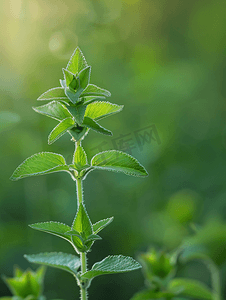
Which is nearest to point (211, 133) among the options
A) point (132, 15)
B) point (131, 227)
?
point (131, 227)

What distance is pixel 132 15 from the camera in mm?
2459

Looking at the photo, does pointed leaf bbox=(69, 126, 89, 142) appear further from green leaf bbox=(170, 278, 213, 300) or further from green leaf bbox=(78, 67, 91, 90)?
green leaf bbox=(170, 278, 213, 300)

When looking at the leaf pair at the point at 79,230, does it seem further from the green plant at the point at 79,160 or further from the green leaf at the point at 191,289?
the green leaf at the point at 191,289

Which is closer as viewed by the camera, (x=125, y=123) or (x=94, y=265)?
(x=94, y=265)

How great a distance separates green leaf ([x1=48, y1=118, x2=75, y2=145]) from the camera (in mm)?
491

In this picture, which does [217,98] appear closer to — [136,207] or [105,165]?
[136,207]

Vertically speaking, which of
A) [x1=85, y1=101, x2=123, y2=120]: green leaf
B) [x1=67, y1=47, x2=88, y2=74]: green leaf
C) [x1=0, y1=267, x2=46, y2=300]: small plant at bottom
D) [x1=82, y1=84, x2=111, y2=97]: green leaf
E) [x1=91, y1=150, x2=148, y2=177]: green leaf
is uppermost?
[x1=67, y1=47, x2=88, y2=74]: green leaf

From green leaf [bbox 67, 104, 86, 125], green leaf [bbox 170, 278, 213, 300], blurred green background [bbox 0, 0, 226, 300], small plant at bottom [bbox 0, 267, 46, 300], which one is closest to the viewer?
green leaf [bbox 67, 104, 86, 125]

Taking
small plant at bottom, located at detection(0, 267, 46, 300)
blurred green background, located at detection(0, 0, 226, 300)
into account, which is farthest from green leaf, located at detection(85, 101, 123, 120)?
blurred green background, located at detection(0, 0, 226, 300)

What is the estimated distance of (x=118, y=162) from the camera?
529mm

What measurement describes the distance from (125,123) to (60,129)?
1547 millimetres

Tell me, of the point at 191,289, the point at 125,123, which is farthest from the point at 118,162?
the point at 125,123

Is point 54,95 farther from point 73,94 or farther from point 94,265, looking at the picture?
point 94,265

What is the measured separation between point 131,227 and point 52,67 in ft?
3.26
